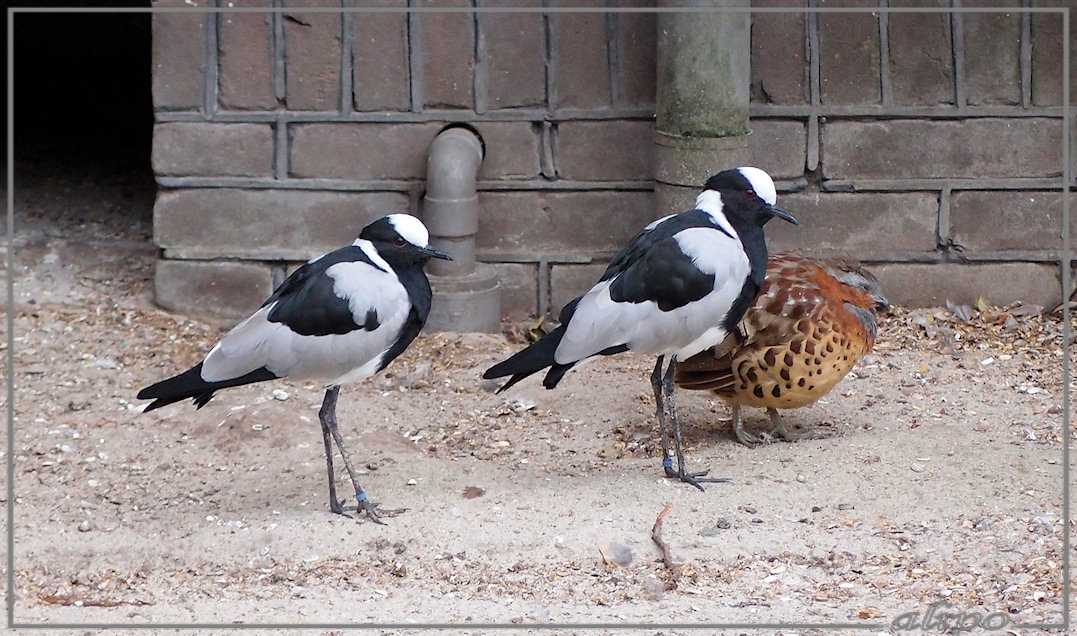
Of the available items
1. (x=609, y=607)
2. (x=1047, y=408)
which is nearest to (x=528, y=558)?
(x=609, y=607)

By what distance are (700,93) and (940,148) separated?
121cm

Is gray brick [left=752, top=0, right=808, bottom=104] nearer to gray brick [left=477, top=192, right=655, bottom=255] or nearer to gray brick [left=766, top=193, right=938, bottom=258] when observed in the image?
gray brick [left=766, top=193, right=938, bottom=258]

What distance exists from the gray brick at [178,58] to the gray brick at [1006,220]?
137 inches

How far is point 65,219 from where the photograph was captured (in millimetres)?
7445

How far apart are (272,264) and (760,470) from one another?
106 inches

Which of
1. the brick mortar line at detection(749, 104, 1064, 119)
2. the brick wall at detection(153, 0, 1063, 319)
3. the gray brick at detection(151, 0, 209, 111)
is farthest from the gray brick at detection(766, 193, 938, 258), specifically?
the gray brick at detection(151, 0, 209, 111)

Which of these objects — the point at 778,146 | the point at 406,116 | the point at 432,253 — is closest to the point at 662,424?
the point at 432,253

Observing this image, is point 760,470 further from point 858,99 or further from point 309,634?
point 858,99

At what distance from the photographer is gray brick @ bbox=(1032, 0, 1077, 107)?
5.97 metres

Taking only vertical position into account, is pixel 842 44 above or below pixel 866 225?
above

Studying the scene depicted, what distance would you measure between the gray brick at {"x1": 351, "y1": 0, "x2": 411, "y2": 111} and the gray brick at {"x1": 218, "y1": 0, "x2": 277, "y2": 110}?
0.39m

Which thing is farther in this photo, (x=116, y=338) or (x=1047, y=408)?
(x=116, y=338)

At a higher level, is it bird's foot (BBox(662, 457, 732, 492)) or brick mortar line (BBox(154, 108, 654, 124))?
brick mortar line (BBox(154, 108, 654, 124))

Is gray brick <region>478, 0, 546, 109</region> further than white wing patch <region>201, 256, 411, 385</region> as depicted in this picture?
Yes
